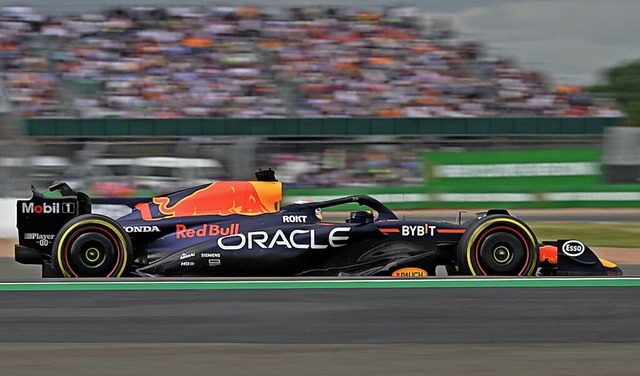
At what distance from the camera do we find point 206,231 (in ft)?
28.4

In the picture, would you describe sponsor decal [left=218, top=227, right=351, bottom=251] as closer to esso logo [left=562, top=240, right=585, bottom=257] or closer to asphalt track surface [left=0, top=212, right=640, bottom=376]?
asphalt track surface [left=0, top=212, right=640, bottom=376]

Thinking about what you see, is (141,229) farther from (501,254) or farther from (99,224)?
(501,254)

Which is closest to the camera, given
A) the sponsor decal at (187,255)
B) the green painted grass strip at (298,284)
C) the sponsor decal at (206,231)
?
the green painted grass strip at (298,284)

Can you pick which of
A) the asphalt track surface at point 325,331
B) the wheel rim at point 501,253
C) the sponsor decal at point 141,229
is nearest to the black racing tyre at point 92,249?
the sponsor decal at point 141,229

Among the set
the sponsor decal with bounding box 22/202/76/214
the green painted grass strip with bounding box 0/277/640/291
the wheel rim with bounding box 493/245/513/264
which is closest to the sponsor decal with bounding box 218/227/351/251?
the green painted grass strip with bounding box 0/277/640/291

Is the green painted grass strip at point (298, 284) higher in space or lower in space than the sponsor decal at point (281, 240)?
lower

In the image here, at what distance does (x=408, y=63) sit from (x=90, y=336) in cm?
1639

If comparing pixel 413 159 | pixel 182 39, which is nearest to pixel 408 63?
pixel 413 159

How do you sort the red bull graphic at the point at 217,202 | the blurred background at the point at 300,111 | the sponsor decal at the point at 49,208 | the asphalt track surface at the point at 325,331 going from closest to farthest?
the asphalt track surface at the point at 325,331, the sponsor decal at the point at 49,208, the red bull graphic at the point at 217,202, the blurred background at the point at 300,111

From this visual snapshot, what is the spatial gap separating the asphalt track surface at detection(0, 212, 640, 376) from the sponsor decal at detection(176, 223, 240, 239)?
104cm

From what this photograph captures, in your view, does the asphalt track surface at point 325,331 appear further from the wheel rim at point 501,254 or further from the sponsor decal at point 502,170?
the sponsor decal at point 502,170

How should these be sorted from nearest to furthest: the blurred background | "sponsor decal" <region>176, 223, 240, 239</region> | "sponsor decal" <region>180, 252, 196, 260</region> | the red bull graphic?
"sponsor decal" <region>180, 252, 196, 260</region> → "sponsor decal" <region>176, 223, 240, 239</region> → the red bull graphic → the blurred background

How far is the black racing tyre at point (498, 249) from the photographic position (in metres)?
8.50

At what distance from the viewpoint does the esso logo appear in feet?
28.8
